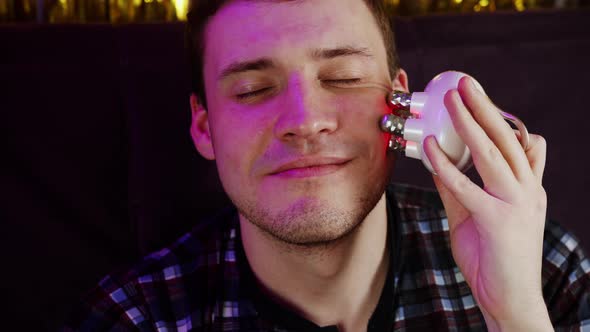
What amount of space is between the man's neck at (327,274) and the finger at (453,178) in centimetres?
30

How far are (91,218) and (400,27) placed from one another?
85 cm

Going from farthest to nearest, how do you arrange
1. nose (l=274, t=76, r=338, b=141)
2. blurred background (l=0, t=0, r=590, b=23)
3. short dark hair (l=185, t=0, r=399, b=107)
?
blurred background (l=0, t=0, r=590, b=23) < short dark hair (l=185, t=0, r=399, b=107) < nose (l=274, t=76, r=338, b=141)

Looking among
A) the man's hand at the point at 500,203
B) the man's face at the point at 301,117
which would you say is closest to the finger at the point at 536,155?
the man's hand at the point at 500,203

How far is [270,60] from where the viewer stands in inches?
40.0

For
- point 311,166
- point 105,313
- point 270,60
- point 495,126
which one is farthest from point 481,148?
point 105,313

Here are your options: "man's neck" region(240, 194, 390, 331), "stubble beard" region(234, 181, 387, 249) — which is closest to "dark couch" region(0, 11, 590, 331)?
"man's neck" region(240, 194, 390, 331)

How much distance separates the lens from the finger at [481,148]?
2.77ft

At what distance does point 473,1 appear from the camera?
1.66m

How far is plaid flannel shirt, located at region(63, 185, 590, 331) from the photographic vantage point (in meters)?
1.16

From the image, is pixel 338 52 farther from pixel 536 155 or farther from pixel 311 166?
pixel 536 155

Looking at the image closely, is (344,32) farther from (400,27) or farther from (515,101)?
(515,101)

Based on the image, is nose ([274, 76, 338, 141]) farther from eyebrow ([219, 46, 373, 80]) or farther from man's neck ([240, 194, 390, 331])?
man's neck ([240, 194, 390, 331])

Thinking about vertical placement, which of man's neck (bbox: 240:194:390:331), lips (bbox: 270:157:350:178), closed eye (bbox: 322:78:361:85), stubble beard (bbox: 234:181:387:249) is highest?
closed eye (bbox: 322:78:361:85)

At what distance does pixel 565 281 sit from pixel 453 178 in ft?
1.75
